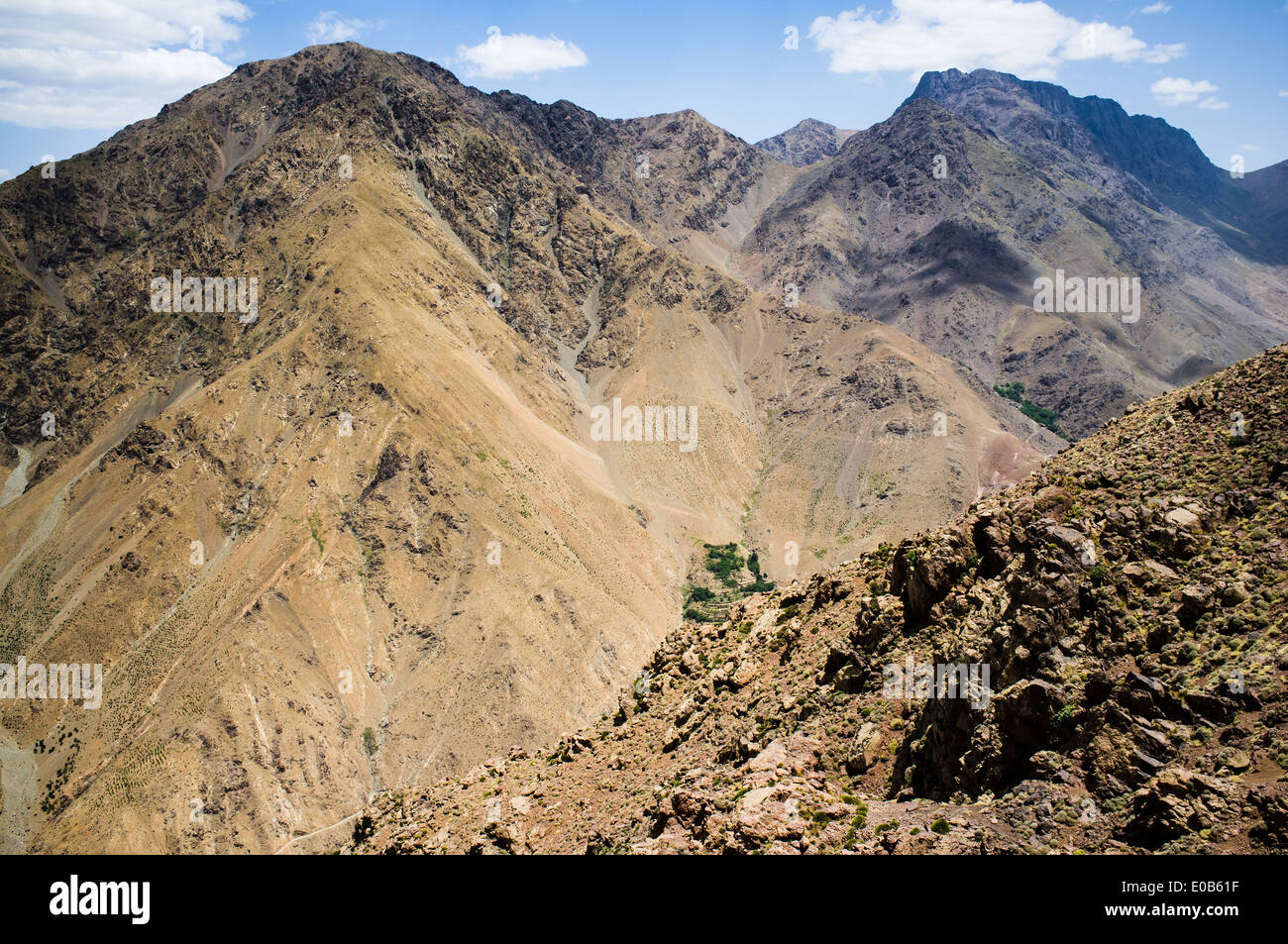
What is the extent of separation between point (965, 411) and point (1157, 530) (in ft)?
563

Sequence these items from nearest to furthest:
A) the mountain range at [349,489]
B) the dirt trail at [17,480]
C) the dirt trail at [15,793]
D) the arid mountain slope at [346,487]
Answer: the dirt trail at [15,793], the mountain range at [349,489], the arid mountain slope at [346,487], the dirt trail at [17,480]

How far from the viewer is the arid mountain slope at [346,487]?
302 ft

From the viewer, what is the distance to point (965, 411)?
179 metres

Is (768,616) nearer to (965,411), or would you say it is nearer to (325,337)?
(325,337)

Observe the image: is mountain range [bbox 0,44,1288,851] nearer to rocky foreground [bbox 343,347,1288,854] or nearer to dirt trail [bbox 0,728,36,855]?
dirt trail [bbox 0,728,36,855]

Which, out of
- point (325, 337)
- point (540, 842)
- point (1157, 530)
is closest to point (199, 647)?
point (325, 337)

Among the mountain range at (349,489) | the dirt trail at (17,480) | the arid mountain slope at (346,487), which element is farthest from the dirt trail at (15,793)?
the dirt trail at (17,480)

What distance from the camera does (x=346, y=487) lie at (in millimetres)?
116062

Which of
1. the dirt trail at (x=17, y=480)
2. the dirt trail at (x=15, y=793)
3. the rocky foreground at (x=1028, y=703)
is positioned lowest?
the dirt trail at (x=15, y=793)

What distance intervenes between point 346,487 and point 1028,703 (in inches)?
4427

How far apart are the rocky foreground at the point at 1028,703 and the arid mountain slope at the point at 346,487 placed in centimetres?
7207

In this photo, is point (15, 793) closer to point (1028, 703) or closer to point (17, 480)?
point (17, 480)

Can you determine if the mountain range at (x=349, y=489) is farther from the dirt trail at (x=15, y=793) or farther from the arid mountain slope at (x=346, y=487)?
the arid mountain slope at (x=346, y=487)

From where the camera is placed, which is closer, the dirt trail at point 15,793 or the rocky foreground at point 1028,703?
the rocky foreground at point 1028,703
